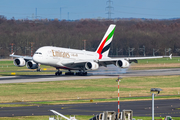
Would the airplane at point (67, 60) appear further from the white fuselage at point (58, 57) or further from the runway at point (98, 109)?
the runway at point (98, 109)

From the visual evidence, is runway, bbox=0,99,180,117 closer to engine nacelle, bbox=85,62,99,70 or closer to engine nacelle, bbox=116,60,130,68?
engine nacelle, bbox=116,60,130,68

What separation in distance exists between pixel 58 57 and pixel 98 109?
36.5 meters

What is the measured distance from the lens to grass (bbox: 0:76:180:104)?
136 feet

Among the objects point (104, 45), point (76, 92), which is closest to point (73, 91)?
point (76, 92)

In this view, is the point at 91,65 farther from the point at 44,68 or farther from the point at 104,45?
the point at 44,68

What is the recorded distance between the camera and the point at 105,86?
53.5 metres

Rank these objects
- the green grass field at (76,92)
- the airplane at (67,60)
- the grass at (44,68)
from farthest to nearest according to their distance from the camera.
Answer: the grass at (44,68)
the airplane at (67,60)
the green grass field at (76,92)

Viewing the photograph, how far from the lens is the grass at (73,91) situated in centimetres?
4134

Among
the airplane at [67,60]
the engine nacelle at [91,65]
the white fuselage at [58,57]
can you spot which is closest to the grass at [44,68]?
the airplane at [67,60]

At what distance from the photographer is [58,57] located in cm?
6750

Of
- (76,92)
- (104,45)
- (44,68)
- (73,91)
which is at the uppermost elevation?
(104,45)

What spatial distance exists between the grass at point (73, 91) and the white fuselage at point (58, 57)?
8.89 m

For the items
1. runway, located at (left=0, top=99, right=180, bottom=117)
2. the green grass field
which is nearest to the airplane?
the green grass field

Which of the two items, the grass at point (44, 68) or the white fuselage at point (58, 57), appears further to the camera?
the grass at point (44, 68)
